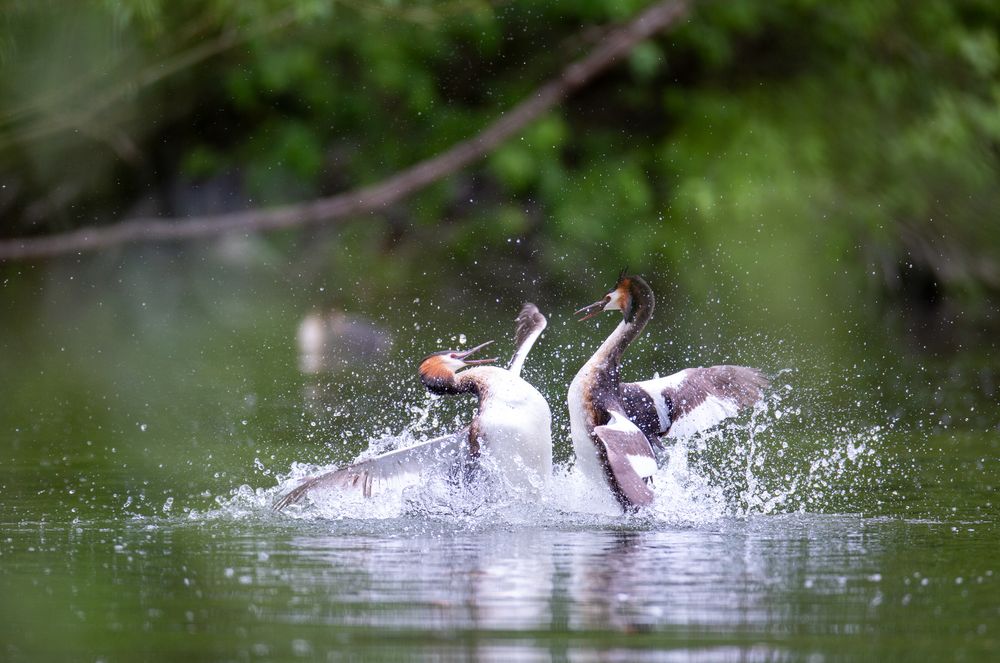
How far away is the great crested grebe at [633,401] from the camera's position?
258 inches

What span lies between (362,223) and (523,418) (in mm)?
11420

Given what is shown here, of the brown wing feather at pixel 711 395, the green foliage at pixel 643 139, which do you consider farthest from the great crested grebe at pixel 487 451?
the green foliage at pixel 643 139

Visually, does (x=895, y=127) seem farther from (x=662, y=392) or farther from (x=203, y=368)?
(x=662, y=392)

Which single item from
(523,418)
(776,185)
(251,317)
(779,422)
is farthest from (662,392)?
(776,185)

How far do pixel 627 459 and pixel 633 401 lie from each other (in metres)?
0.84

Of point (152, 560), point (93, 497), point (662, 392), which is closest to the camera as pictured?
point (152, 560)

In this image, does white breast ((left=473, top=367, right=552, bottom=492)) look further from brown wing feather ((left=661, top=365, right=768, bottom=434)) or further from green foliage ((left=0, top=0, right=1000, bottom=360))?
green foliage ((left=0, top=0, right=1000, bottom=360))

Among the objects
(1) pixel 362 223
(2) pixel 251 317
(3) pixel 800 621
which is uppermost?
(1) pixel 362 223

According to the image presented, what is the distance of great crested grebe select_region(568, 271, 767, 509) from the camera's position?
655 centimetres

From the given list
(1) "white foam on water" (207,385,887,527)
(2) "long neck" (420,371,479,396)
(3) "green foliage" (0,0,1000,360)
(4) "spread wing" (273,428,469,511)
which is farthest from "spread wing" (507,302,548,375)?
(3) "green foliage" (0,0,1000,360)

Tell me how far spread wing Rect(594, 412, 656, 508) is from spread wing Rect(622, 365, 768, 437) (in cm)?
48

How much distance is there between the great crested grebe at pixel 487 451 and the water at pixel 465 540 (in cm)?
14

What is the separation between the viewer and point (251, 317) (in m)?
15.4

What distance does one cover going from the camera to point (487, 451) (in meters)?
6.79
